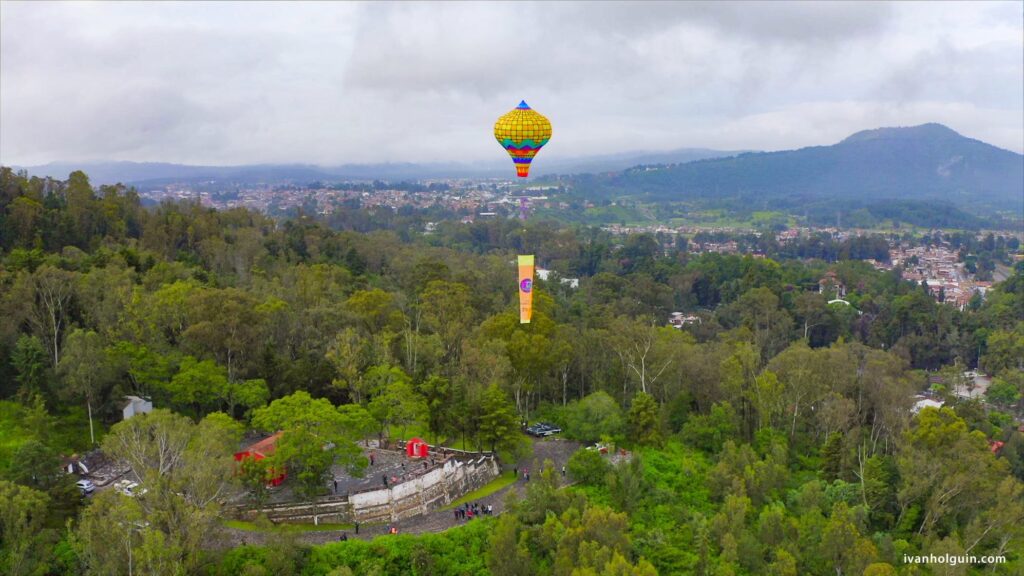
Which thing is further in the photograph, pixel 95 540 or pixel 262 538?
pixel 262 538

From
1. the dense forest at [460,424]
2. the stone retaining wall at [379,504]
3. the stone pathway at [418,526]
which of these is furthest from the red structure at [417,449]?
the stone pathway at [418,526]

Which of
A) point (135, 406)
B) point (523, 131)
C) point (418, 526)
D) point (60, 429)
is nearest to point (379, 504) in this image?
point (418, 526)

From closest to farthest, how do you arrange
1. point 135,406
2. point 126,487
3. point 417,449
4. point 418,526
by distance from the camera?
point 126,487 < point 418,526 < point 417,449 < point 135,406

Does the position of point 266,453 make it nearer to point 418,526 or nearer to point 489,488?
point 418,526

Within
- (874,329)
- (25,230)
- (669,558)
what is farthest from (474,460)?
(874,329)

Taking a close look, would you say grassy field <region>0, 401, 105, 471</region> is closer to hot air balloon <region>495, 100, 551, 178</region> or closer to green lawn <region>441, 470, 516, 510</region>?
green lawn <region>441, 470, 516, 510</region>

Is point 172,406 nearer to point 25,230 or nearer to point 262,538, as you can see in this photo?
point 262,538

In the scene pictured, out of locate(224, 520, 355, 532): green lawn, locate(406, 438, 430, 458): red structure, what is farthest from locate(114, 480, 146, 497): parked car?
locate(406, 438, 430, 458): red structure
